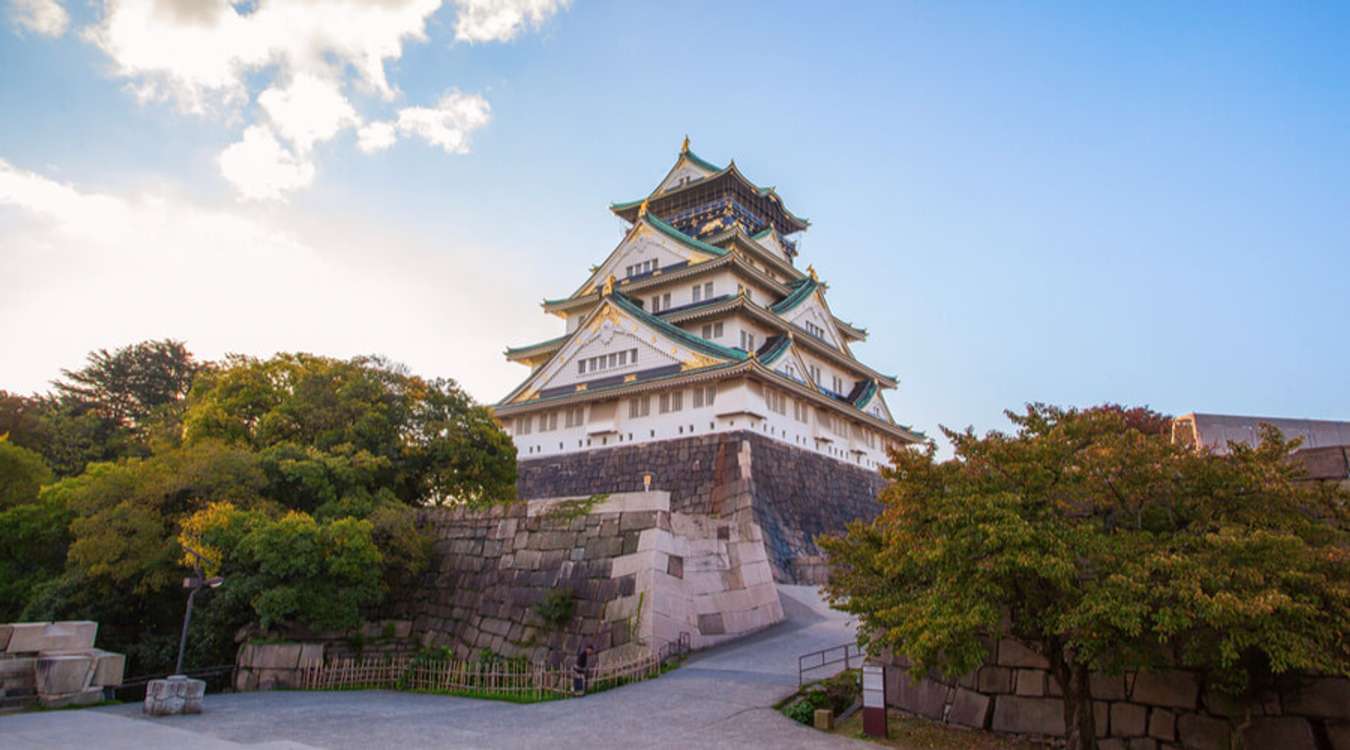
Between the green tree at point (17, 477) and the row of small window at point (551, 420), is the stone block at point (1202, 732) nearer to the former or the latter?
the row of small window at point (551, 420)

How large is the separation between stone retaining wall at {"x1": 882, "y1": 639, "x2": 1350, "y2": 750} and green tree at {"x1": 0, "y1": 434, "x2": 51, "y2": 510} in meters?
25.5

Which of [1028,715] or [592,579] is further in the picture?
[592,579]

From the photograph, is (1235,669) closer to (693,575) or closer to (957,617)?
(957,617)

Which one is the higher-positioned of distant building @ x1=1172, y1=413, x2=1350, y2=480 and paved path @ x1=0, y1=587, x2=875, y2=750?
distant building @ x1=1172, y1=413, x2=1350, y2=480

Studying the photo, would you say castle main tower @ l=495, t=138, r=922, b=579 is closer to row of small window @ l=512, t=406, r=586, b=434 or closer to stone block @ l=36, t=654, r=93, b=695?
row of small window @ l=512, t=406, r=586, b=434

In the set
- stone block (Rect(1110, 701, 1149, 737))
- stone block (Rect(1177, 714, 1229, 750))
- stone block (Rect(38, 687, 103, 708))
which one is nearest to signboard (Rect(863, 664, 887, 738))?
stone block (Rect(1110, 701, 1149, 737))

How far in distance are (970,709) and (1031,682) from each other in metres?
0.96

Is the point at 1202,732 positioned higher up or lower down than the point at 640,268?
lower down

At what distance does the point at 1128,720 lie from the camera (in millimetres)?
8969

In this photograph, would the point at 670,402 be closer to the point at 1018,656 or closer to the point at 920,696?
the point at 920,696

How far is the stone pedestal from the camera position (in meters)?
12.0

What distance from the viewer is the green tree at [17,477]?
22406mm

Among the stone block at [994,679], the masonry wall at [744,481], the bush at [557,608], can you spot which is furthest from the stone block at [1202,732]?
the masonry wall at [744,481]

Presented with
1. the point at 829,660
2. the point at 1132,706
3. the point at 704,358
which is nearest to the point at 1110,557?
the point at 1132,706
